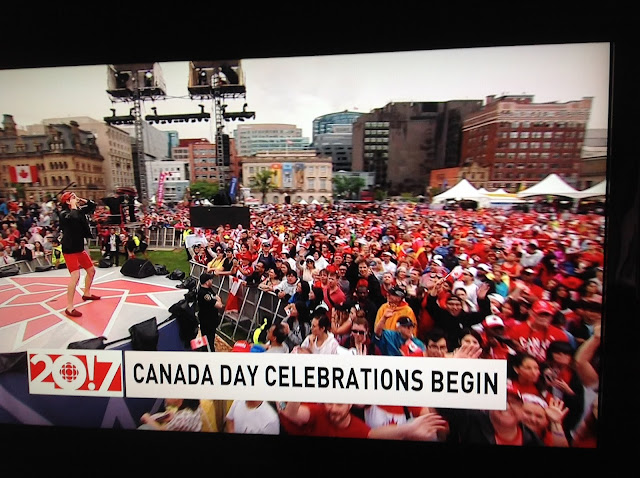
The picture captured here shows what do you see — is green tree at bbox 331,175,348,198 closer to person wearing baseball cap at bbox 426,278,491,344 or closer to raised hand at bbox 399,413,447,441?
person wearing baseball cap at bbox 426,278,491,344

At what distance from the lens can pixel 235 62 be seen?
64.5 inches

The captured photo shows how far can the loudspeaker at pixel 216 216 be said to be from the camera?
1.71 metres

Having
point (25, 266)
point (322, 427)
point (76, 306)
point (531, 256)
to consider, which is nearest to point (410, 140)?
point (531, 256)

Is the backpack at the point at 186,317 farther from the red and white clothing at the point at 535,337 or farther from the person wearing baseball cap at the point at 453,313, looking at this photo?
the red and white clothing at the point at 535,337

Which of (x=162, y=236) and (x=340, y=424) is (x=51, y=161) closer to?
(x=162, y=236)

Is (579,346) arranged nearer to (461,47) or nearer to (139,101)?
(461,47)

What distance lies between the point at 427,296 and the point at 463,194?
537 mm

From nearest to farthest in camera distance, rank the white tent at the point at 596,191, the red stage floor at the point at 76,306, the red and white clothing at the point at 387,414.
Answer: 1. the white tent at the point at 596,191
2. the red and white clothing at the point at 387,414
3. the red stage floor at the point at 76,306

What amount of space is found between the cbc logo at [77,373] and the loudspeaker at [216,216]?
83cm

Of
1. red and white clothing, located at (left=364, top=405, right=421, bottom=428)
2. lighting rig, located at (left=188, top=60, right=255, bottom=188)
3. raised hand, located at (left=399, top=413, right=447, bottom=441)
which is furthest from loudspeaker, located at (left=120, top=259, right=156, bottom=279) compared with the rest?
raised hand, located at (left=399, top=413, right=447, bottom=441)

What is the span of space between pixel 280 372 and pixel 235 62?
161cm

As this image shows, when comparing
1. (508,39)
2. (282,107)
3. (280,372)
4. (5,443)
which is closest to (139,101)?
(282,107)

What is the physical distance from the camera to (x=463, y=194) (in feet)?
5.21

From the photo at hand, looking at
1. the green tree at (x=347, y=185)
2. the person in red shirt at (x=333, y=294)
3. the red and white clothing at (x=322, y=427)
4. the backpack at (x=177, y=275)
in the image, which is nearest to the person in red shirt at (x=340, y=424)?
the red and white clothing at (x=322, y=427)
